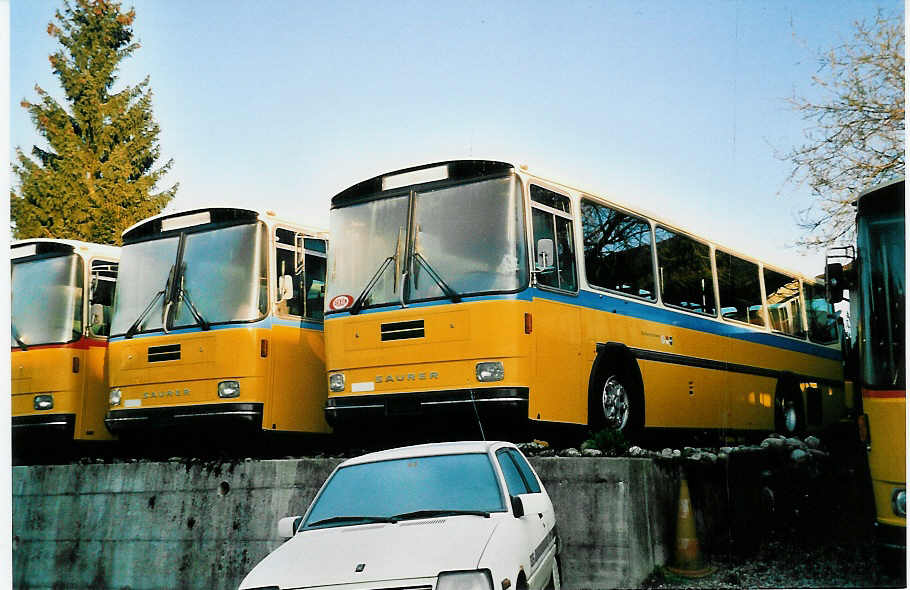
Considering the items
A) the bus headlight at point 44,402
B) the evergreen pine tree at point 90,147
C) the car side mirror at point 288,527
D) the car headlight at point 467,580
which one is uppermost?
the evergreen pine tree at point 90,147

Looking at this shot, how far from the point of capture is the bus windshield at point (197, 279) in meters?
8.55

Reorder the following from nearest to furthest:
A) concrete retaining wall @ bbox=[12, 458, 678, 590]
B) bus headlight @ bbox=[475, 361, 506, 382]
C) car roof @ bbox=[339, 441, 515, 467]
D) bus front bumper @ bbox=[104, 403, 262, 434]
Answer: car roof @ bbox=[339, 441, 515, 467] < concrete retaining wall @ bbox=[12, 458, 678, 590] < bus headlight @ bbox=[475, 361, 506, 382] < bus front bumper @ bbox=[104, 403, 262, 434]

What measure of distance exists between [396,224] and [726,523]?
337 cm

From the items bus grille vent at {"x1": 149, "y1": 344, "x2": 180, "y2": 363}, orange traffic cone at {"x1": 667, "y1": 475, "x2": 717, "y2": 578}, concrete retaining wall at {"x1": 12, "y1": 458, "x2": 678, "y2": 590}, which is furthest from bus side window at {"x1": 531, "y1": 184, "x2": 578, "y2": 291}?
bus grille vent at {"x1": 149, "y1": 344, "x2": 180, "y2": 363}

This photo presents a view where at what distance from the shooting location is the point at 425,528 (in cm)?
615

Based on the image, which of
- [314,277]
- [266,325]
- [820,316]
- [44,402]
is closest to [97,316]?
[44,402]

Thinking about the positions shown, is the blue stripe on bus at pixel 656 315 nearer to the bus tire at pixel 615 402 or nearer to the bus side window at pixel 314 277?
the bus side window at pixel 314 277

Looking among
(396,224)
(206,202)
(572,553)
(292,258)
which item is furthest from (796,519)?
(206,202)

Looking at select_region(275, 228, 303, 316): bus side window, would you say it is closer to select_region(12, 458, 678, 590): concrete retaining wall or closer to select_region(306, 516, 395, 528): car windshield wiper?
select_region(12, 458, 678, 590): concrete retaining wall

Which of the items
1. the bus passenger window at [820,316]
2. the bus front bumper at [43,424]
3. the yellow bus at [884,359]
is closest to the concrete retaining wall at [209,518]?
the bus front bumper at [43,424]

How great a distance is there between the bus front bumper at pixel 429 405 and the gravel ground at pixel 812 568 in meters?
1.89

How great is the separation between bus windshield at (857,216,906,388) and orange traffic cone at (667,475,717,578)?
1.61 metres

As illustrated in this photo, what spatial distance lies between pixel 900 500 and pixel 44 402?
7023mm

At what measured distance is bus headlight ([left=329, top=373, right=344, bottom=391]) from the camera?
800cm
